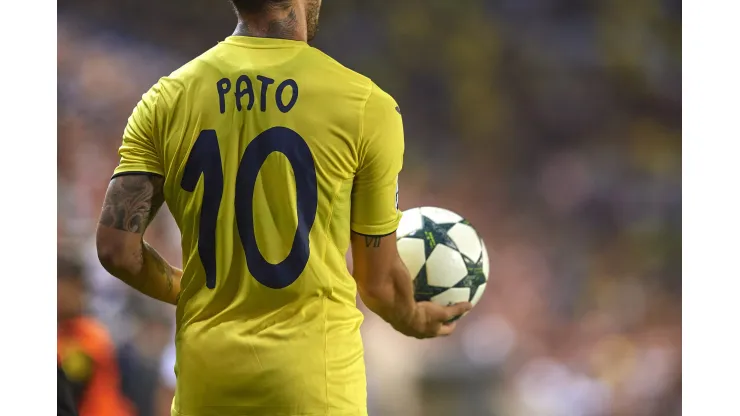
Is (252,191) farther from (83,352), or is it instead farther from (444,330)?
(83,352)

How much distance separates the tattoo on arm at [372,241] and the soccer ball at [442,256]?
0.41 metres

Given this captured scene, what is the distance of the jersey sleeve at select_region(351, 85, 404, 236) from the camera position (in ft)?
4.34

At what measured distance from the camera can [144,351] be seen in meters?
3.89

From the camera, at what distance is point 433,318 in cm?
163

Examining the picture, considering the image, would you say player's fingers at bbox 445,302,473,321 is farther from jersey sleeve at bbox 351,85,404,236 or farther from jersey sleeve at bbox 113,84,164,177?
jersey sleeve at bbox 113,84,164,177

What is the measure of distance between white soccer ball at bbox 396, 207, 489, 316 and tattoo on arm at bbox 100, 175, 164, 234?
0.67m

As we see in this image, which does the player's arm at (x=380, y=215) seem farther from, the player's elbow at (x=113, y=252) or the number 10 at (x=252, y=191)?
the player's elbow at (x=113, y=252)

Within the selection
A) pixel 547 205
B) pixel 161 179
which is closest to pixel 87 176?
pixel 547 205

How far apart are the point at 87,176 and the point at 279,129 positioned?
2932 mm

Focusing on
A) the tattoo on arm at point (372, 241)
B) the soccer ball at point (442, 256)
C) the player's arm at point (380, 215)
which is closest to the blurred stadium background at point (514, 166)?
the soccer ball at point (442, 256)

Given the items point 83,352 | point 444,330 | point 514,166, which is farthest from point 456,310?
point 514,166

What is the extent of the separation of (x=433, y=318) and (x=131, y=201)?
0.65 meters

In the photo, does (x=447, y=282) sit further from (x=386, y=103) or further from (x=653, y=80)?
(x=653, y=80)

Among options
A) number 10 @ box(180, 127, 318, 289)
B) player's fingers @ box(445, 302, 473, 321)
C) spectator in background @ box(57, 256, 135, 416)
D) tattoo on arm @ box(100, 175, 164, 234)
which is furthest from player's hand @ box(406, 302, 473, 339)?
spectator in background @ box(57, 256, 135, 416)
